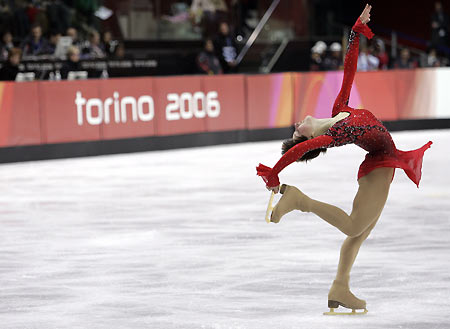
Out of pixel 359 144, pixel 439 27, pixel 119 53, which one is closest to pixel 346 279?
pixel 359 144

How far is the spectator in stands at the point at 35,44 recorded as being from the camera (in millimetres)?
15953

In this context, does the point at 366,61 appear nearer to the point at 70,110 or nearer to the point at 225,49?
the point at 225,49

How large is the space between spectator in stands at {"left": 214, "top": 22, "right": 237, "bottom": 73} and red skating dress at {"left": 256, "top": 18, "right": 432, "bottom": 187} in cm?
1347

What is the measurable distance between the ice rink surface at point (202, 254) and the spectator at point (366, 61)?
7534 millimetres

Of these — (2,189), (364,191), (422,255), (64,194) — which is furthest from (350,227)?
(2,189)

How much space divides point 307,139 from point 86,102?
383 inches

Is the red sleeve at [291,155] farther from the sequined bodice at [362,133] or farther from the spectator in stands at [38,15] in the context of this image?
the spectator in stands at [38,15]

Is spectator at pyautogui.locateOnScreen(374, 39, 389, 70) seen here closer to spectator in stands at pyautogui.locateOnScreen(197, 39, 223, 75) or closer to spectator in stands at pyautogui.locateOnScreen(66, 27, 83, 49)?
spectator in stands at pyautogui.locateOnScreen(197, 39, 223, 75)

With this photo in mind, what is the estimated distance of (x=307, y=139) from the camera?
4.67 metres

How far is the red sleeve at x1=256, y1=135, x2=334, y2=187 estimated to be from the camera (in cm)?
441

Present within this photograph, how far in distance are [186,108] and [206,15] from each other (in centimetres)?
508

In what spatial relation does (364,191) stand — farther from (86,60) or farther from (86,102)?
(86,60)

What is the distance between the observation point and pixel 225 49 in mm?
18375

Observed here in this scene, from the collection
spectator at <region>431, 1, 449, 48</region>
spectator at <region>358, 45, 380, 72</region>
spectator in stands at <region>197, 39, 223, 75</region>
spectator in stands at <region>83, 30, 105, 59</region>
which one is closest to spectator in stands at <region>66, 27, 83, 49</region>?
spectator in stands at <region>83, 30, 105, 59</region>
